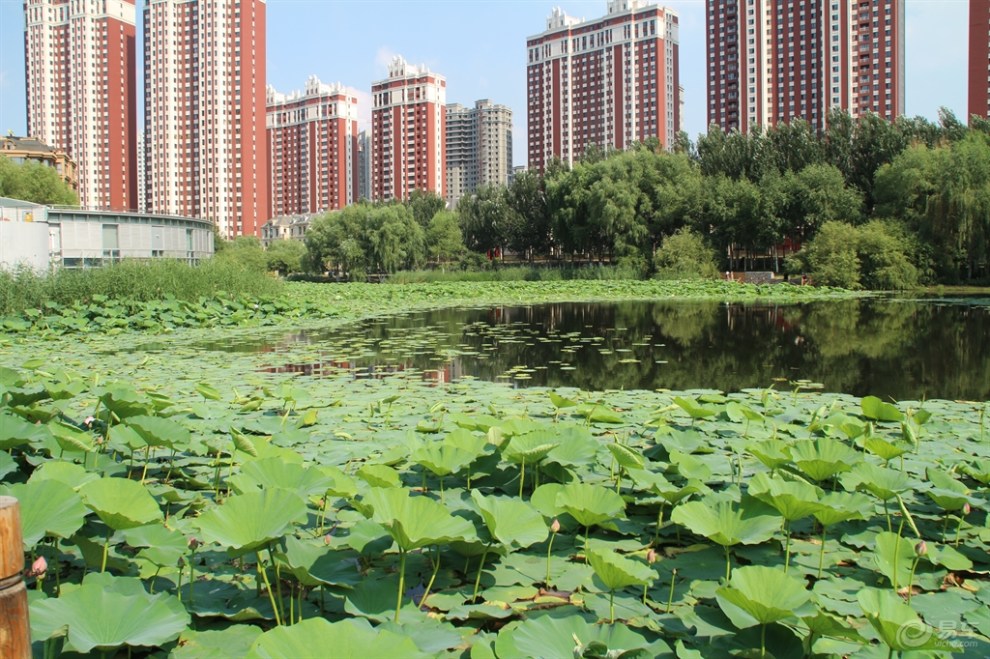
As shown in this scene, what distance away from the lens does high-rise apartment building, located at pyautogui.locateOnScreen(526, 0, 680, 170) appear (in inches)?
2507

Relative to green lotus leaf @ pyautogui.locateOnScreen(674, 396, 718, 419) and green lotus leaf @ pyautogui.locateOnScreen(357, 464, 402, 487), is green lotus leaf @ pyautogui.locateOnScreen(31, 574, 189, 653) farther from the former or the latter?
green lotus leaf @ pyautogui.locateOnScreen(674, 396, 718, 419)

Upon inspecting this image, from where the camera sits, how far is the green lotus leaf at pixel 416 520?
187cm

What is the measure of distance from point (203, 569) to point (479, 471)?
40.2 inches

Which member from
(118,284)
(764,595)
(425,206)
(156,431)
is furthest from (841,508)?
(425,206)

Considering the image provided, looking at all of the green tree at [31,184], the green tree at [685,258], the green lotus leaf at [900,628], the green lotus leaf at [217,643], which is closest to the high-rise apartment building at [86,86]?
the green tree at [31,184]

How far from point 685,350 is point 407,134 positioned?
64.9m

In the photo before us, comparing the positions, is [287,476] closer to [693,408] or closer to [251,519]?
[251,519]

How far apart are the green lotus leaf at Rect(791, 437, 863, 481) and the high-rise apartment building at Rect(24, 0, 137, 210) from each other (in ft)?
235

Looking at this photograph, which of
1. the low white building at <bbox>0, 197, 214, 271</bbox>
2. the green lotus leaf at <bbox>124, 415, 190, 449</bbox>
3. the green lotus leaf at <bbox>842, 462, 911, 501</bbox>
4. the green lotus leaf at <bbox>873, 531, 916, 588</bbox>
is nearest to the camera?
the green lotus leaf at <bbox>873, 531, 916, 588</bbox>

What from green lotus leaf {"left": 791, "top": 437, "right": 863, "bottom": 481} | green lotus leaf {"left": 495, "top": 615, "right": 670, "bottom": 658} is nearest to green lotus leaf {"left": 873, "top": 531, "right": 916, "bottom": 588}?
green lotus leaf {"left": 791, "top": 437, "right": 863, "bottom": 481}

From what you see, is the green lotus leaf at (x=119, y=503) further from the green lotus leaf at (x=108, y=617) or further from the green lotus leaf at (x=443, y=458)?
the green lotus leaf at (x=443, y=458)

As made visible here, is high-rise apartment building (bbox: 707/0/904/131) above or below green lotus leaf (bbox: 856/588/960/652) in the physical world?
above

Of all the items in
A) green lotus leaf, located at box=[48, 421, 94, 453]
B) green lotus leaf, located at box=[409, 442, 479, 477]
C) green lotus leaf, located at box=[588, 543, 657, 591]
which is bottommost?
green lotus leaf, located at box=[588, 543, 657, 591]

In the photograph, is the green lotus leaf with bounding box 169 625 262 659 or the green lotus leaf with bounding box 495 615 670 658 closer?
the green lotus leaf with bounding box 495 615 670 658
